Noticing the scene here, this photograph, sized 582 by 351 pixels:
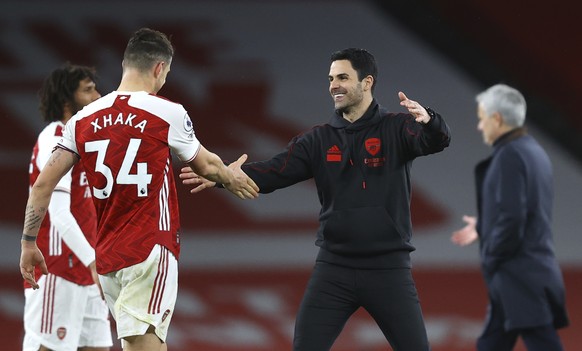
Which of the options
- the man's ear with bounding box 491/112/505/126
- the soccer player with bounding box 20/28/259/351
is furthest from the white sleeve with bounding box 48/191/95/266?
the man's ear with bounding box 491/112/505/126

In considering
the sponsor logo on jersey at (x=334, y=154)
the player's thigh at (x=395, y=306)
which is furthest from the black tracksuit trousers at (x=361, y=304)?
the sponsor logo on jersey at (x=334, y=154)

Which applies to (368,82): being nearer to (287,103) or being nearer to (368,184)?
(368,184)

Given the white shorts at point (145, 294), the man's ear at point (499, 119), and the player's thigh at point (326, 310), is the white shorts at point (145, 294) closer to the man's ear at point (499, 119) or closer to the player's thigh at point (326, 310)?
the player's thigh at point (326, 310)

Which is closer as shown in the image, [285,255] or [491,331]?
[491,331]

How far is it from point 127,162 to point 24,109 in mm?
4921

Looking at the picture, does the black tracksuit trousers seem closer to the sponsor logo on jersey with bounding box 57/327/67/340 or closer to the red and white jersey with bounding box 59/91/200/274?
the red and white jersey with bounding box 59/91/200/274

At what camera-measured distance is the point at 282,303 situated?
8.61 m

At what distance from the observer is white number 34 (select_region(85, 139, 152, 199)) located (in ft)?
13.5

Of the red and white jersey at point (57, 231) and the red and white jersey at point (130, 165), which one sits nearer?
the red and white jersey at point (130, 165)

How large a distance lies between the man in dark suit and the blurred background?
3.21 metres

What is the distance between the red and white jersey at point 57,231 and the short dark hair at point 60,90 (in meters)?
0.13

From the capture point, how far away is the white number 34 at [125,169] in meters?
4.12

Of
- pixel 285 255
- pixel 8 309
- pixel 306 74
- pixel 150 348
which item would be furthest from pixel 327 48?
pixel 150 348

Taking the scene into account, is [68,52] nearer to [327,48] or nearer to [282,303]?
[327,48]
